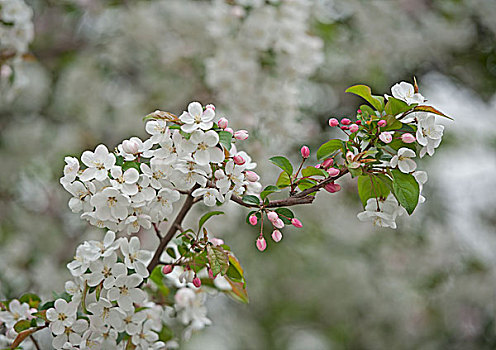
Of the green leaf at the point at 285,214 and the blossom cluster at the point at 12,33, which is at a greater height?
the green leaf at the point at 285,214

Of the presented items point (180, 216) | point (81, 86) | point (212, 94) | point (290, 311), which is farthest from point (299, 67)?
point (290, 311)

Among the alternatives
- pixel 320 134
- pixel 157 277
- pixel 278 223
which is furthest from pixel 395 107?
Answer: pixel 320 134

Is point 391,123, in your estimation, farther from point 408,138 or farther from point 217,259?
point 217,259

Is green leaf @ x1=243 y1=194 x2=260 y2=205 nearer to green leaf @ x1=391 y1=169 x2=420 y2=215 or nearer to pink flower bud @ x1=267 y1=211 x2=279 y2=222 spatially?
pink flower bud @ x1=267 y1=211 x2=279 y2=222

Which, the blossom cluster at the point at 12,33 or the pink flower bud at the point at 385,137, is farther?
the blossom cluster at the point at 12,33

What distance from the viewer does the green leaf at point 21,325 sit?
779 millimetres

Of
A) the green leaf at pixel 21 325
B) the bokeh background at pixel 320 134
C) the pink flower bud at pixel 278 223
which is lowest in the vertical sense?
the bokeh background at pixel 320 134

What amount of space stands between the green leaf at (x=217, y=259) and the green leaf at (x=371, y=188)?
0.22m

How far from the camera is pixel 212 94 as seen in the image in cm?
203

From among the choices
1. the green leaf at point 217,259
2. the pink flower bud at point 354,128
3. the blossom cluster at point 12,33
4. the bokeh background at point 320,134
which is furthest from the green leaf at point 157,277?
the bokeh background at point 320,134

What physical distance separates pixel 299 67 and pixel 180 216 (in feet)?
3.15

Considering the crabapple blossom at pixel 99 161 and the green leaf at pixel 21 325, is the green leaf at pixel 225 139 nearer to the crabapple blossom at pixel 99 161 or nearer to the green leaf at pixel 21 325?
the crabapple blossom at pixel 99 161

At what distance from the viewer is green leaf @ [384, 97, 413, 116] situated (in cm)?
70

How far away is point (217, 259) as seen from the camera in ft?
2.34
